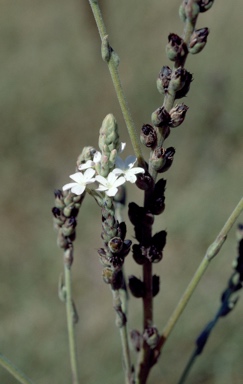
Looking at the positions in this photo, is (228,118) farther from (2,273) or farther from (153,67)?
(2,273)

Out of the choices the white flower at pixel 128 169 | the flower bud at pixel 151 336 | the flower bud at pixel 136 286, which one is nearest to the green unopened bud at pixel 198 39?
the white flower at pixel 128 169

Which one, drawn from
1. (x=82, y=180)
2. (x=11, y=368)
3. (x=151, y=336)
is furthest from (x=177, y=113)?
(x=11, y=368)

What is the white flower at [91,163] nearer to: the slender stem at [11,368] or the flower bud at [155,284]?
the flower bud at [155,284]

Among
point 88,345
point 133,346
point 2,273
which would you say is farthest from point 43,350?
point 133,346

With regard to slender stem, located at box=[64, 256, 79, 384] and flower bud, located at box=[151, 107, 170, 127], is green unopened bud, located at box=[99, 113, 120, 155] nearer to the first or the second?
flower bud, located at box=[151, 107, 170, 127]

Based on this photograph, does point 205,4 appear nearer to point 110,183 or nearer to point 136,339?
point 110,183

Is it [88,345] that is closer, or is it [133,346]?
[133,346]
